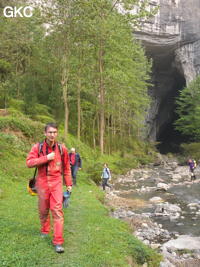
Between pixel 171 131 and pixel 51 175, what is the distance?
6743 cm

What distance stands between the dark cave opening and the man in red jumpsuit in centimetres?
6086

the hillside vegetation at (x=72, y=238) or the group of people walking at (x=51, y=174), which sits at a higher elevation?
the group of people walking at (x=51, y=174)

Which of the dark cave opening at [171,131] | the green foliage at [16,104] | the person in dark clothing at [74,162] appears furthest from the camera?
the dark cave opening at [171,131]

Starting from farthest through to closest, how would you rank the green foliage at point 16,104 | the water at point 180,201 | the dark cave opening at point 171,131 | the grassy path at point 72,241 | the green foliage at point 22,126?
the dark cave opening at point 171,131, the green foliage at point 16,104, the green foliage at point 22,126, the water at point 180,201, the grassy path at point 72,241

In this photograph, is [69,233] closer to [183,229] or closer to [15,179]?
[183,229]

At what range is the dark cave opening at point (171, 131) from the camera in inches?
2552

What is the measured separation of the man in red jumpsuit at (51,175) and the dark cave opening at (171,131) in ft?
200

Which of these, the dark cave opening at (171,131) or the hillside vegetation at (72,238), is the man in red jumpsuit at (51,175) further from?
the dark cave opening at (171,131)

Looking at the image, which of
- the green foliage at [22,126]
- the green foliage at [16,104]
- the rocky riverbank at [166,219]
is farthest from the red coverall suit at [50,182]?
the green foliage at [16,104]

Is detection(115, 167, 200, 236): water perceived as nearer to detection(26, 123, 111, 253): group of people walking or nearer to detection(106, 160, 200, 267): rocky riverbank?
detection(106, 160, 200, 267): rocky riverbank

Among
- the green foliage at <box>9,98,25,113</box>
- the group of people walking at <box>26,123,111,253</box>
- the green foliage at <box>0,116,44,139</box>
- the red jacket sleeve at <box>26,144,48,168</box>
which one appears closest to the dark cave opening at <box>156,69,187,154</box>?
the green foliage at <box>9,98,25,113</box>

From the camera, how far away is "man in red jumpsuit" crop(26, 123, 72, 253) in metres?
5.02

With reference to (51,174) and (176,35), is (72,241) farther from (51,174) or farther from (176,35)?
(176,35)

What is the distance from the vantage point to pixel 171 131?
7025cm
